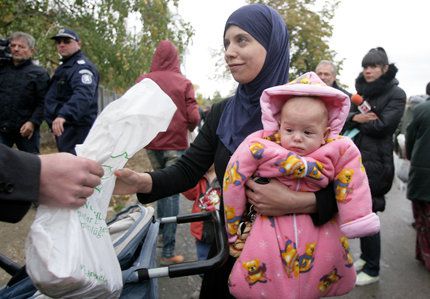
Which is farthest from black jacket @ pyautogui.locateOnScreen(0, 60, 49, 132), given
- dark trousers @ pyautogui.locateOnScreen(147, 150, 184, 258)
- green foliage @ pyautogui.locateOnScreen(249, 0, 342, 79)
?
green foliage @ pyautogui.locateOnScreen(249, 0, 342, 79)

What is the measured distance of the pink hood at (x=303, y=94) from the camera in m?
1.56

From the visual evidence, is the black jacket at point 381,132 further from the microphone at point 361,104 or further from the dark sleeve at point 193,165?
the dark sleeve at point 193,165

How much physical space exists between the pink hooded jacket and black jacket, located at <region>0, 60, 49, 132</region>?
393 cm

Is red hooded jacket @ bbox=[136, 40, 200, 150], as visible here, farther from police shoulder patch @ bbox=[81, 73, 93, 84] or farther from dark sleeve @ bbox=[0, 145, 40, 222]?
dark sleeve @ bbox=[0, 145, 40, 222]

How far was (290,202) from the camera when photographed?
150 centimetres

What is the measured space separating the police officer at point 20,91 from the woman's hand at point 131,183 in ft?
11.0

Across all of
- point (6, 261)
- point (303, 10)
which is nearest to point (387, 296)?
point (6, 261)

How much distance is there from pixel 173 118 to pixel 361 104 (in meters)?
1.88

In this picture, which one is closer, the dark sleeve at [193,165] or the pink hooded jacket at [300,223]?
the pink hooded jacket at [300,223]

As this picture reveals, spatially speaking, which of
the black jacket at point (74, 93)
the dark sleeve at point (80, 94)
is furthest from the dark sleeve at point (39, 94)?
the dark sleeve at point (80, 94)

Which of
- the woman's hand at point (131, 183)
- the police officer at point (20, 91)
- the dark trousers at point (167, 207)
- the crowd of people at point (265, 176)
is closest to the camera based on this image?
the crowd of people at point (265, 176)

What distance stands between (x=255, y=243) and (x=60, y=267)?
0.75m

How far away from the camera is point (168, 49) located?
13.3ft

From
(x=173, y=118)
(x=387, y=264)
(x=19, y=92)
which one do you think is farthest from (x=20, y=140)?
(x=387, y=264)
